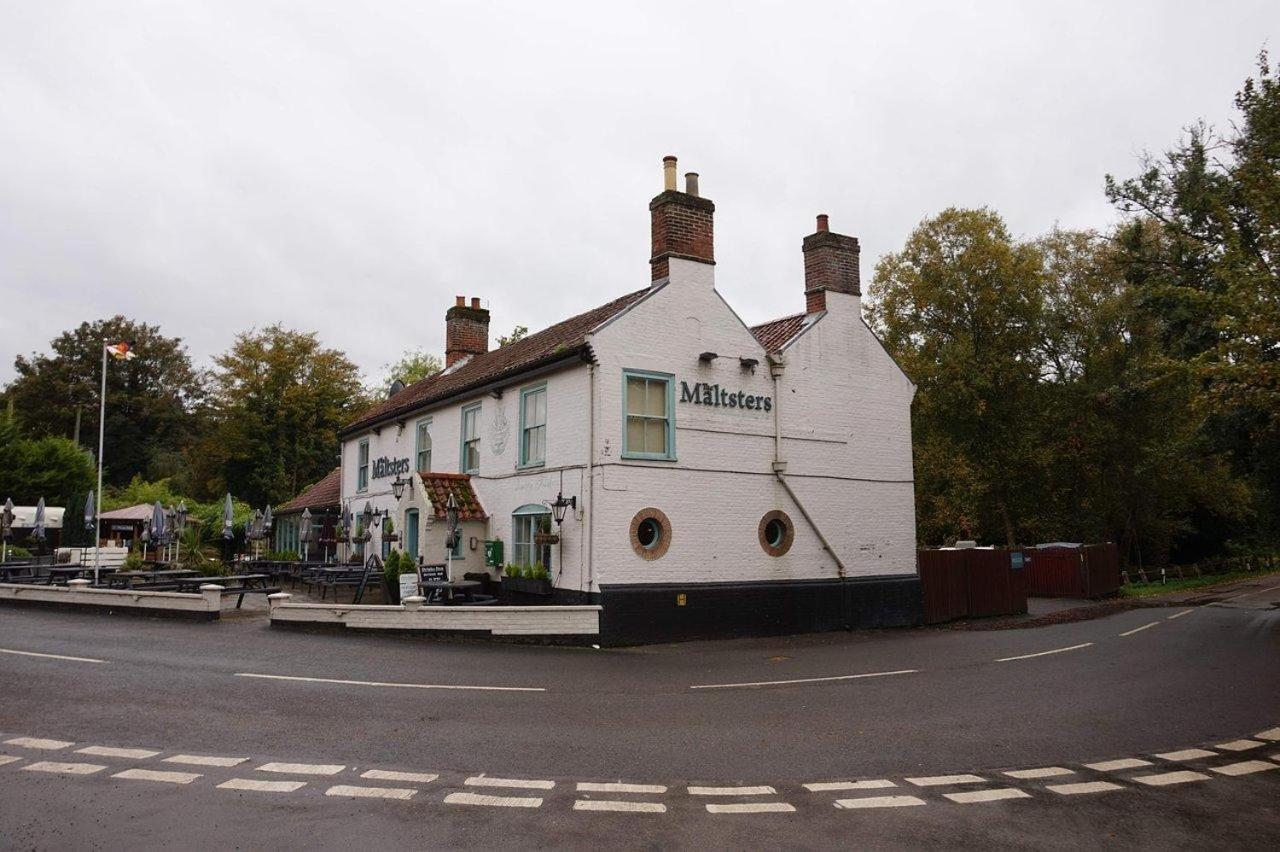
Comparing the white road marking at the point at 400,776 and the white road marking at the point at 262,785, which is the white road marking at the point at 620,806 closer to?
the white road marking at the point at 400,776

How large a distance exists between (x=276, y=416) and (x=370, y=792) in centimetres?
4973

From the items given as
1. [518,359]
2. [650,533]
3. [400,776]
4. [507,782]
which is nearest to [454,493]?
[518,359]

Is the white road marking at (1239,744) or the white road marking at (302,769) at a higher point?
the white road marking at (302,769)

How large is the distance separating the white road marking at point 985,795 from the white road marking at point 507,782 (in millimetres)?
3366

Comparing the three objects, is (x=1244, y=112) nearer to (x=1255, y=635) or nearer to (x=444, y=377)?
(x=1255, y=635)

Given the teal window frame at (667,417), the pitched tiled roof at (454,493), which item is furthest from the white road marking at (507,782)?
the pitched tiled roof at (454,493)

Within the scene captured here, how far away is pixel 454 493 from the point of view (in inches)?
825

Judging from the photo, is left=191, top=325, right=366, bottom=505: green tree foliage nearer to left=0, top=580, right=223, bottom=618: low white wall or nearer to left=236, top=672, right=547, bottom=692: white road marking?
left=0, top=580, right=223, bottom=618: low white wall

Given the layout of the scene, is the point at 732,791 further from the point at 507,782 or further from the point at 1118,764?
the point at 1118,764

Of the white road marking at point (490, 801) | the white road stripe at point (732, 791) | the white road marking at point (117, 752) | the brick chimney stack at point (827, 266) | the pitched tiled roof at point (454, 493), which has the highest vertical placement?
the brick chimney stack at point (827, 266)

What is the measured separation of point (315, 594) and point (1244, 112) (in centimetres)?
2799

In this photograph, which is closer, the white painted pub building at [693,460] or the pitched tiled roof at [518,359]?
the white painted pub building at [693,460]

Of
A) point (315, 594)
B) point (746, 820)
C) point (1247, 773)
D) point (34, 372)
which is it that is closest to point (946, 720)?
point (1247, 773)

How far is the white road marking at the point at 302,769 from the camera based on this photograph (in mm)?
7186
